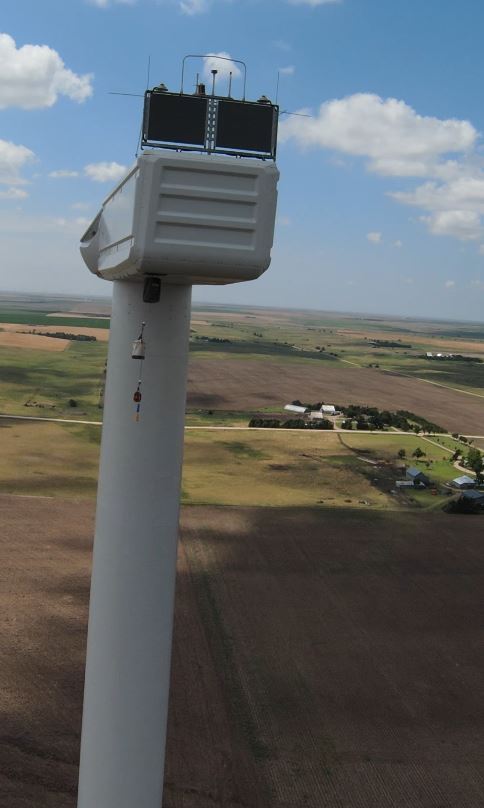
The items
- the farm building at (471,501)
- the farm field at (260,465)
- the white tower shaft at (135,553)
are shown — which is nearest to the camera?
the white tower shaft at (135,553)

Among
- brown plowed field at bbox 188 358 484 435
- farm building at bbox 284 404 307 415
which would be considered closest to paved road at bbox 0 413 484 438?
farm building at bbox 284 404 307 415

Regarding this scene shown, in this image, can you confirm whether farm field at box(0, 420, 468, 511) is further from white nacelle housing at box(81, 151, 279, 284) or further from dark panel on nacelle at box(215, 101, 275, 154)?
white nacelle housing at box(81, 151, 279, 284)

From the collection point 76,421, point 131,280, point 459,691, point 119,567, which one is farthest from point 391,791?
point 76,421

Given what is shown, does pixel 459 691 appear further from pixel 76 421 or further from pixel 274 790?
pixel 76 421

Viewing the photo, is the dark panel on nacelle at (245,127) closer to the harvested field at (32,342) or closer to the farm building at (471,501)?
the farm building at (471,501)

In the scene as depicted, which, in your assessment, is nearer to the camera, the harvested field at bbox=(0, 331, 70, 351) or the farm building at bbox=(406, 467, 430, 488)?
the farm building at bbox=(406, 467, 430, 488)

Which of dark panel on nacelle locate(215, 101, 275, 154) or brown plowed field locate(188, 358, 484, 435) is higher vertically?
dark panel on nacelle locate(215, 101, 275, 154)

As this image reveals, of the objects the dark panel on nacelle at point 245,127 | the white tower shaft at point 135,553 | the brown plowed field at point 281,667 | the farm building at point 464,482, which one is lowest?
the brown plowed field at point 281,667

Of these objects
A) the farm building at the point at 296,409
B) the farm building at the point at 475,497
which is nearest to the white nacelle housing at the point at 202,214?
the farm building at the point at 475,497
